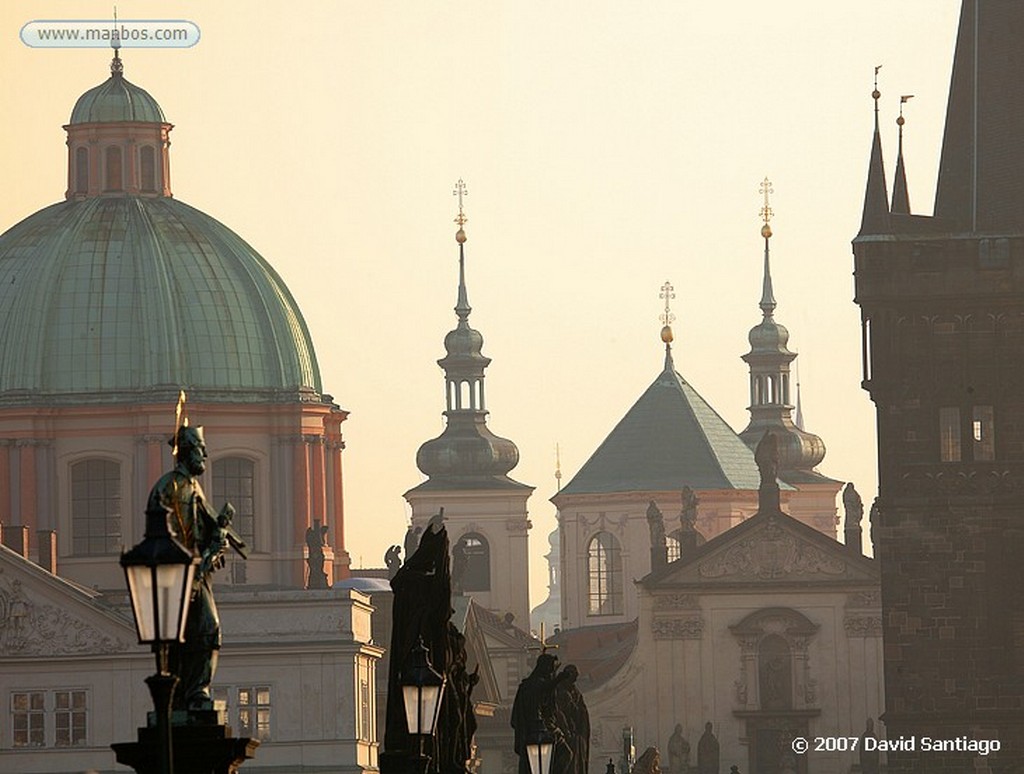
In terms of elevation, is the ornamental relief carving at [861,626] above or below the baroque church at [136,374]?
below

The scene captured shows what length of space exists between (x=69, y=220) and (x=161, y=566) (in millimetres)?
87529

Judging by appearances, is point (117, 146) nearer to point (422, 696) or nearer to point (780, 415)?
point (780, 415)

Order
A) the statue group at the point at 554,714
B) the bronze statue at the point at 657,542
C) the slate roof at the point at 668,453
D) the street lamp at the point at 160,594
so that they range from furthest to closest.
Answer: the slate roof at the point at 668,453, the bronze statue at the point at 657,542, the statue group at the point at 554,714, the street lamp at the point at 160,594

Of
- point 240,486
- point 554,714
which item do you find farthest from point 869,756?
point 554,714

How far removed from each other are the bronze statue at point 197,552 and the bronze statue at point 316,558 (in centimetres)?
7439

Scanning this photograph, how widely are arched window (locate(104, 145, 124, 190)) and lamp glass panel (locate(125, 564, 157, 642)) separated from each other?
286ft

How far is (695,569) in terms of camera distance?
122375 millimetres

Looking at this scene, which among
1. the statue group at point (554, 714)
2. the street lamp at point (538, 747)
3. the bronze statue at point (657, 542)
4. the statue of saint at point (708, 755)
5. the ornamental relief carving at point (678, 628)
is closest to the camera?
the street lamp at point (538, 747)

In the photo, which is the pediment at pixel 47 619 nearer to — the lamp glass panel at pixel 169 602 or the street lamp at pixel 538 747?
the street lamp at pixel 538 747

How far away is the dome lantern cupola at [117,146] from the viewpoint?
106 m

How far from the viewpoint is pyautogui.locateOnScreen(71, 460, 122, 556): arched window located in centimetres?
10169

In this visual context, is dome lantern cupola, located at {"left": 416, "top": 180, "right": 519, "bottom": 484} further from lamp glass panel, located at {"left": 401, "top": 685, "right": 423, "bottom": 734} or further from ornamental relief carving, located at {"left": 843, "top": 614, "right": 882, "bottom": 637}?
lamp glass panel, located at {"left": 401, "top": 685, "right": 423, "bottom": 734}

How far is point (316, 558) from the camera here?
315 feet

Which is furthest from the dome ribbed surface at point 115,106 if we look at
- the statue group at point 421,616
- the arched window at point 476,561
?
the statue group at point 421,616
